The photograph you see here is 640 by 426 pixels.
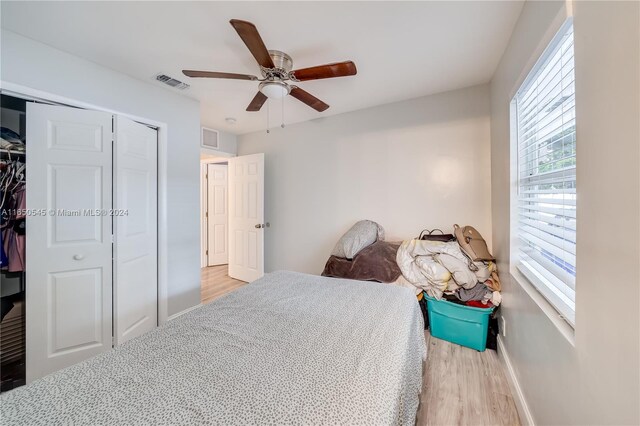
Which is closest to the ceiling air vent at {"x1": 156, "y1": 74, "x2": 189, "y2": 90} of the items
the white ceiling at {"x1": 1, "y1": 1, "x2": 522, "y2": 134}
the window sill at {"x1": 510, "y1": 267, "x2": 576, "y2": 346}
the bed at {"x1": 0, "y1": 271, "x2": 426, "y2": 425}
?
the white ceiling at {"x1": 1, "y1": 1, "x2": 522, "y2": 134}

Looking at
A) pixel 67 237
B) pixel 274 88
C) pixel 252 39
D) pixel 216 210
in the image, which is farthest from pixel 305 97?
pixel 216 210

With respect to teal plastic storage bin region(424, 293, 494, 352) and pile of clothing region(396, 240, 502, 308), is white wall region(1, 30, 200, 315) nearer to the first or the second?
pile of clothing region(396, 240, 502, 308)

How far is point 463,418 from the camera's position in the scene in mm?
1375

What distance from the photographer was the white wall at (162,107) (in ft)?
5.39

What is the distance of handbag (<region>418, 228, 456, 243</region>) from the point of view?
7.73 ft

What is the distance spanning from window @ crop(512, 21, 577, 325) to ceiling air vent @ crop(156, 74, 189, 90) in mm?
Result: 2728

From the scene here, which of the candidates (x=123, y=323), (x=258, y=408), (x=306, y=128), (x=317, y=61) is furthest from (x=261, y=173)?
(x=258, y=408)

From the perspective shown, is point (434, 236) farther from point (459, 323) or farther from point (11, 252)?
point (11, 252)

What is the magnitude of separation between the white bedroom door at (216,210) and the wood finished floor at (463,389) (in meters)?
4.06

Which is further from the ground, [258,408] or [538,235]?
[538,235]

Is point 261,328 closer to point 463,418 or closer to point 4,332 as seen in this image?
point 463,418

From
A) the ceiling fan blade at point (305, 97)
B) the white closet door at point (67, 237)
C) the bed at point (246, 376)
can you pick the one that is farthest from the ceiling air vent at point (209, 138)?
the bed at point (246, 376)

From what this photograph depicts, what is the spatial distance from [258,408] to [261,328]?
1.53 feet

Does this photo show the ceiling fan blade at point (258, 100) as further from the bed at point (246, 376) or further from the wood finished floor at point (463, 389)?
the wood finished floor at point (463, 389)
